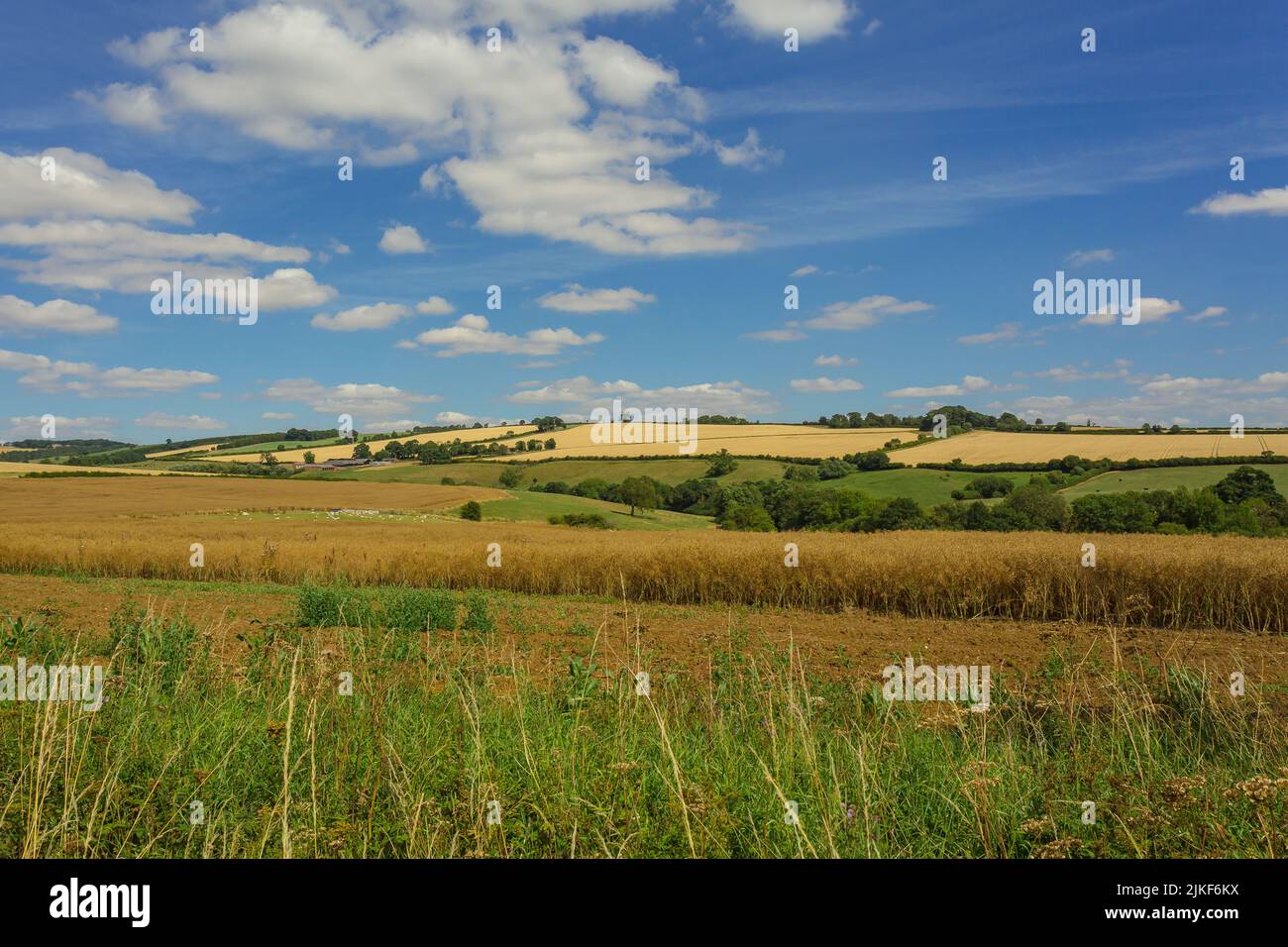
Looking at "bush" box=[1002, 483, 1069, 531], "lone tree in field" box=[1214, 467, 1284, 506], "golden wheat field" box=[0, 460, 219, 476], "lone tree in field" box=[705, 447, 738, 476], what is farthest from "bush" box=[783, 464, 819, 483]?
"golden wheat field" box=[0, 460, 219, 476]

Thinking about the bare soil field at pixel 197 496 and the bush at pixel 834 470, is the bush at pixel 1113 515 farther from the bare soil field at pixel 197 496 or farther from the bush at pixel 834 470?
the bare soil field at pixel 197 496

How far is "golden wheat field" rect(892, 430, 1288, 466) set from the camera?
228ft

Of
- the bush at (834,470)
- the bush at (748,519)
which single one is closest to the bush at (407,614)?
the bush at (748,519)

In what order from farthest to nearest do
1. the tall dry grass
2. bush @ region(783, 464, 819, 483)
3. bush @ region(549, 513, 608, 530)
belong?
bush @ region(783, 464, 819, 483) → bush @ region(549, 513, 608, 530) → the tall dry grass

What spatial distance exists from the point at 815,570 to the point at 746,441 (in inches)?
3402

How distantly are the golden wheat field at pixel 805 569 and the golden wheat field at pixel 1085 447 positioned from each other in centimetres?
5320

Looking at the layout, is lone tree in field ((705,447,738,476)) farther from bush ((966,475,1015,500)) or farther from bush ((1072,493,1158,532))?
bush ((1072,493,1158,532))

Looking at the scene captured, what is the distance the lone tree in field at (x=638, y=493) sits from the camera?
250 feet

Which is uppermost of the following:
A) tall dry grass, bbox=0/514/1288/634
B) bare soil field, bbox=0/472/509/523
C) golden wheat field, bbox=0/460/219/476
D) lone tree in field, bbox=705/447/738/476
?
golden wheat field, bbox=0/460/219/476

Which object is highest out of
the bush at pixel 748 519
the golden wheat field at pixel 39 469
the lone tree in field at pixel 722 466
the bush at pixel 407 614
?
the golden wheat field at pixel 39 469

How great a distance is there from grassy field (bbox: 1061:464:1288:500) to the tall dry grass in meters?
39.5

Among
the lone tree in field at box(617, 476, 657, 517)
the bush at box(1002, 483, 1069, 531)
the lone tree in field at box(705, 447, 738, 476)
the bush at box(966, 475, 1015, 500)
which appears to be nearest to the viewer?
the bush at box(1002, 483, 1069, 531)
